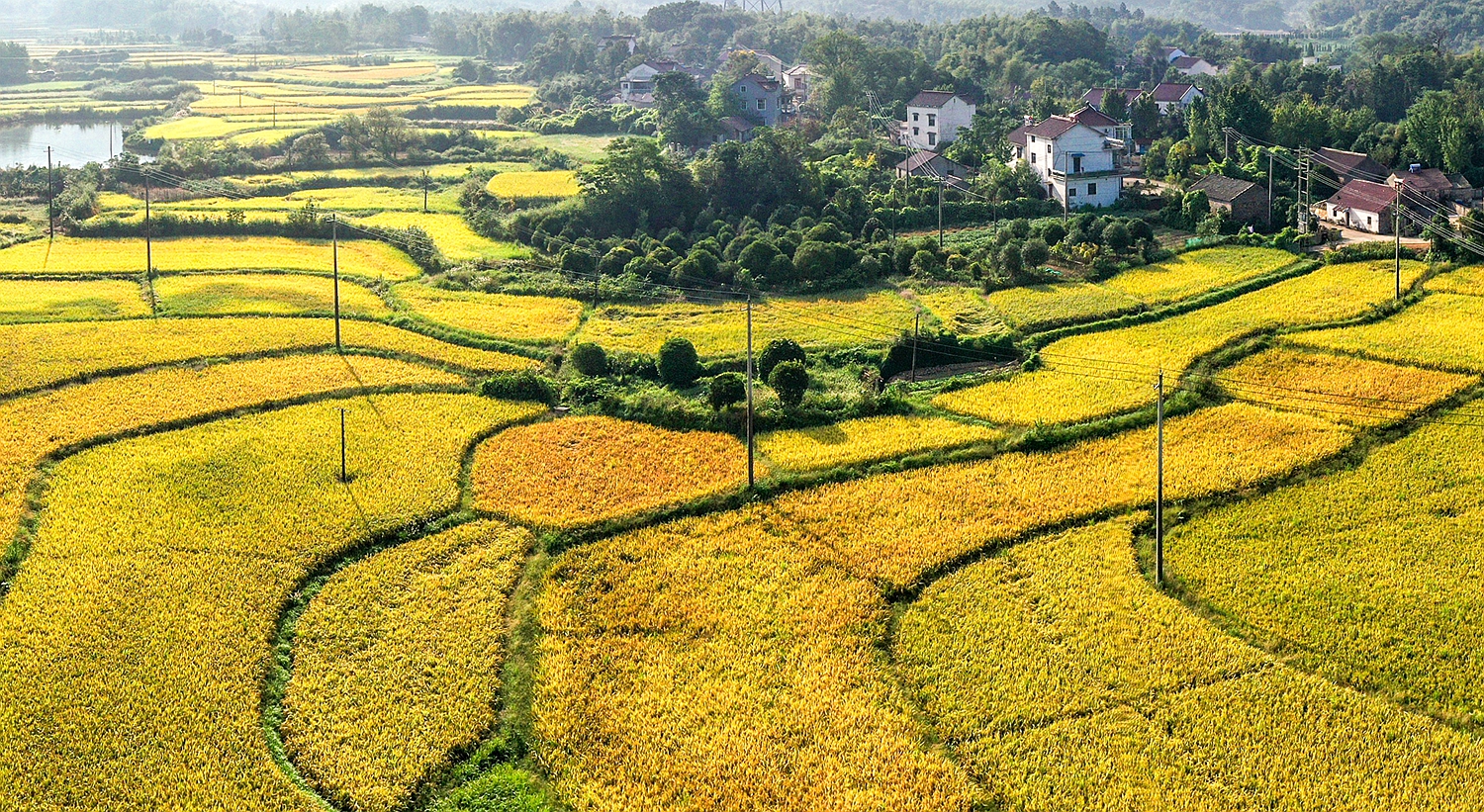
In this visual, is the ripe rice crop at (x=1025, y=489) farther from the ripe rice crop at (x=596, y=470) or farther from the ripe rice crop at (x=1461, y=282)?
the ripe rice crop at (x=1461, y=282)

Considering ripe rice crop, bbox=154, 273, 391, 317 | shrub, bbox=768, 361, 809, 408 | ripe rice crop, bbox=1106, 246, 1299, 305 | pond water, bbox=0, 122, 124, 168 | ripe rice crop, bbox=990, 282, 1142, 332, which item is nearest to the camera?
shrub, bbox=768, 361, 809, 408

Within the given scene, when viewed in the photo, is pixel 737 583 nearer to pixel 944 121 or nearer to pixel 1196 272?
pixel 1196 272

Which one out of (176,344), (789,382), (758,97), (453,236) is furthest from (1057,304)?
(758,97)

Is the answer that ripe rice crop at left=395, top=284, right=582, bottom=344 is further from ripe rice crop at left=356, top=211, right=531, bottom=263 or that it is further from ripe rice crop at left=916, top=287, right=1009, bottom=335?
ripe rice crop at left=916, top=287, right=1009, bottom=335

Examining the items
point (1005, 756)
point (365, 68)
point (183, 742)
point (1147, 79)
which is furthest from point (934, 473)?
point (365, 68)

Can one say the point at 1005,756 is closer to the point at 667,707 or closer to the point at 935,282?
the point at 667,707

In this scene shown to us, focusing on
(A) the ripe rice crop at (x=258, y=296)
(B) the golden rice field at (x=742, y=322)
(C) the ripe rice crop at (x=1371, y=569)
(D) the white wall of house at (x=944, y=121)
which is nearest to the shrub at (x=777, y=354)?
(B) the golden rice field at (x=742, y=322)

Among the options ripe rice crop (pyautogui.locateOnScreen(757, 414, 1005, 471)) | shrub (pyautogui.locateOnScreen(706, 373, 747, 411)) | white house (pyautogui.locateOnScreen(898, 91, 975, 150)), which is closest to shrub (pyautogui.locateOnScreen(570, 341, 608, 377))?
shrub (pyautogui.locateOnScreen(706, 373, 747, 411))
